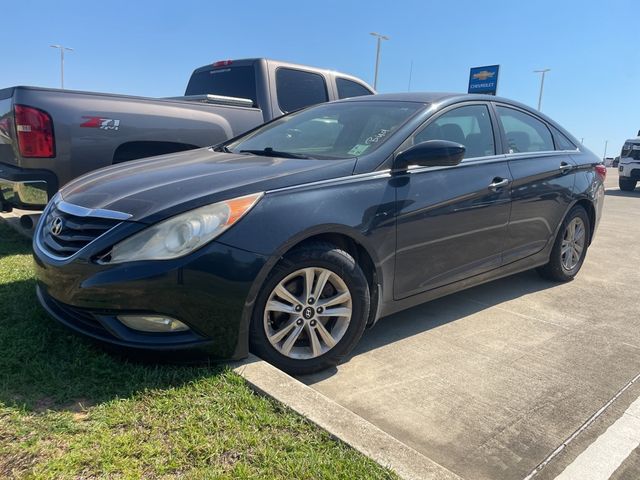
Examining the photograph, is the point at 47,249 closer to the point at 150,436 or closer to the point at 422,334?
the point at 150,436

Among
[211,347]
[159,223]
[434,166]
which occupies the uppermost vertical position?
[434,166]

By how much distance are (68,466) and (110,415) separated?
1.01 feet

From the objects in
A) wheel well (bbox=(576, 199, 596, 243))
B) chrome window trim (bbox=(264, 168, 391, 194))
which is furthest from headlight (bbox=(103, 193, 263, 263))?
wheel well (bbox=(576, 199, 596, 243))

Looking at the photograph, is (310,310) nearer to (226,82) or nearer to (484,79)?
(226,82)

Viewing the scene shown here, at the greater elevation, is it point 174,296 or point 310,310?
point 174,296

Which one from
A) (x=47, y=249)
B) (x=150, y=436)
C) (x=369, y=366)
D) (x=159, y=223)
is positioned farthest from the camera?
(x=369, y=366)

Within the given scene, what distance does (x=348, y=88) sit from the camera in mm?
6754

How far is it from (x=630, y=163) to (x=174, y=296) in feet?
57.8

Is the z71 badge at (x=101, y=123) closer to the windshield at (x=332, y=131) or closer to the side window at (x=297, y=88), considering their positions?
the windshield at (x=332, y=131)

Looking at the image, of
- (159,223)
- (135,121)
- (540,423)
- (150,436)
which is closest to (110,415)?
(150,436)

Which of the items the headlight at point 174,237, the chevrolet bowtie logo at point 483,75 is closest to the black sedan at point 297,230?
the headlight at point 174,237

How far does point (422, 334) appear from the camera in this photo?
357 cm

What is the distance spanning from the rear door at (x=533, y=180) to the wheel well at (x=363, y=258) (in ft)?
4.61

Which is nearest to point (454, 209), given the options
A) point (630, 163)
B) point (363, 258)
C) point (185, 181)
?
point (363, 258)
